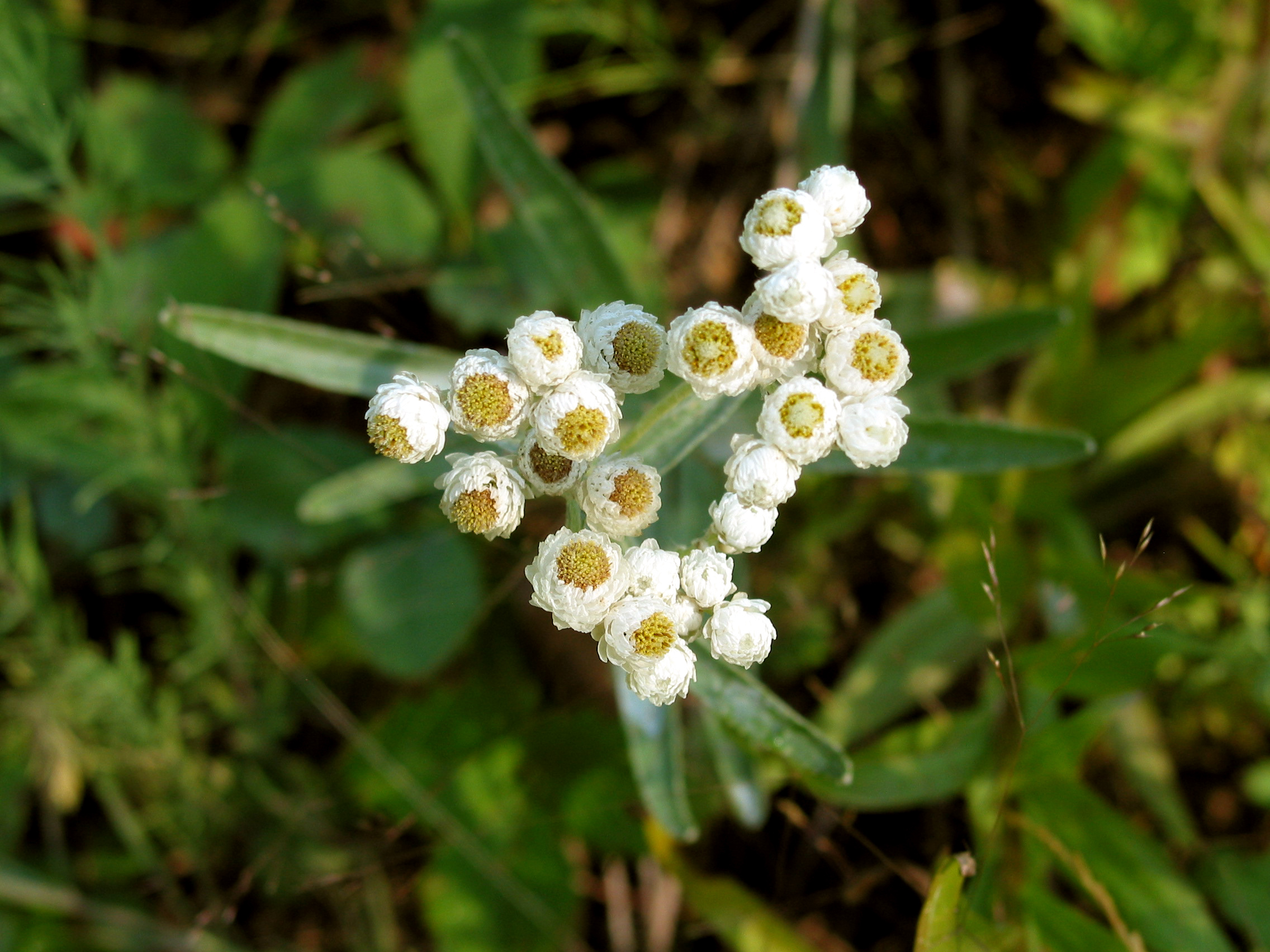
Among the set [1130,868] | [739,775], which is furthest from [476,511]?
[1130,868]

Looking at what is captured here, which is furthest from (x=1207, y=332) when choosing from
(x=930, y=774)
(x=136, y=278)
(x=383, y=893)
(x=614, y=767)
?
(x=136, y=278)

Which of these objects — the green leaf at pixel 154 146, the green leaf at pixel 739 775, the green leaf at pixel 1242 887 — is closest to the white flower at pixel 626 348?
the green leaf at pixel 739 775

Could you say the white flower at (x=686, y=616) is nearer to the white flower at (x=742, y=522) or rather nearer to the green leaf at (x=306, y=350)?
the white flower at (x=742, y=522)

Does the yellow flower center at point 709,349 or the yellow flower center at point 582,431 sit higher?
the yellow flower center at point 709,349

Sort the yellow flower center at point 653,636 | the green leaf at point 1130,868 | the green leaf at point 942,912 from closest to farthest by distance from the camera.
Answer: the yellow flower center at point 653,636 < the green leaf at point 942,912 < the green leaf at point 1130,868

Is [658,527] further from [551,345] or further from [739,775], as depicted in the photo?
[551,345]

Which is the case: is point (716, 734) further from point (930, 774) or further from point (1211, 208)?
point (1211, 208)
